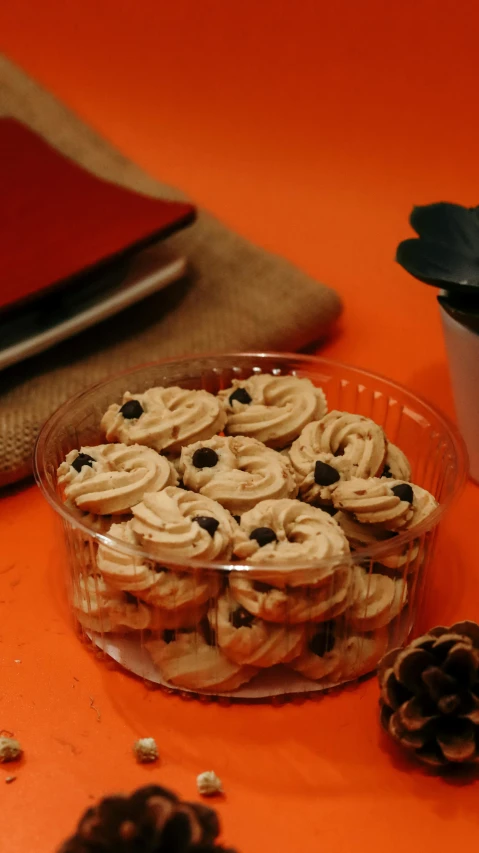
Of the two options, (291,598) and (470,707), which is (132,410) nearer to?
(291,598)

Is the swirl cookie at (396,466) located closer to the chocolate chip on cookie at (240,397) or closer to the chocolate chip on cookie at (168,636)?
the chocolate chip on cookie at (240,397)

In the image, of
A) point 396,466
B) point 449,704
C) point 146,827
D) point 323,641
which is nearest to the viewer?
point 146,827

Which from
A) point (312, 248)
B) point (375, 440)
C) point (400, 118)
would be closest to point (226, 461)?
point (375, 440)

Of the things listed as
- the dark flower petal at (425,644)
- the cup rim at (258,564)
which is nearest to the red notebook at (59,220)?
the cup rim at (258,564)

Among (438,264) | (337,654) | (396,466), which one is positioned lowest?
(337,654)

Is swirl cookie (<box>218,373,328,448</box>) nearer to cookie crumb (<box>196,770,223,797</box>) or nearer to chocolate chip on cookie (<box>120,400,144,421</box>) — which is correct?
chocolate chip on cookie (<box>120,400,144,421</box>)

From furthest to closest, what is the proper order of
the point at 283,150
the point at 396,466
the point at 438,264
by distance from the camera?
the point at 283,150, the point at 438,264, the point at 396,466

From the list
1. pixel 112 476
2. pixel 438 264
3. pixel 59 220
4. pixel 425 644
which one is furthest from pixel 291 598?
pixel 59 220
